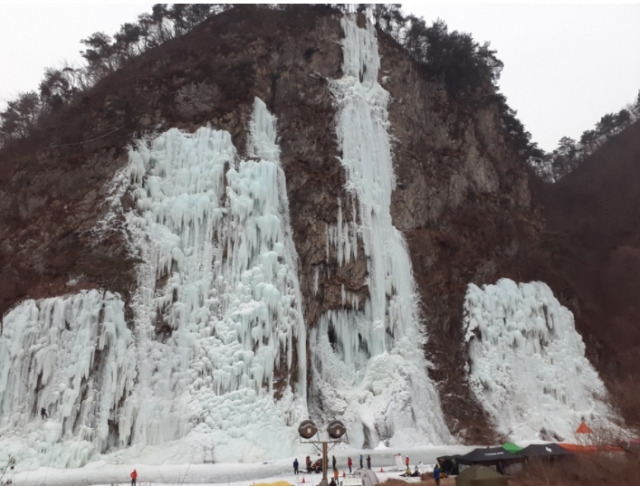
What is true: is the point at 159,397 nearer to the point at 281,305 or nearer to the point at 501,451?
the point at 281,305

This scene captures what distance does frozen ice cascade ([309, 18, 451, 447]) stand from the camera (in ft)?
81.2

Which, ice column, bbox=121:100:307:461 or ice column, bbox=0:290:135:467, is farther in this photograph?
ice column, bbox=121:100:307:461

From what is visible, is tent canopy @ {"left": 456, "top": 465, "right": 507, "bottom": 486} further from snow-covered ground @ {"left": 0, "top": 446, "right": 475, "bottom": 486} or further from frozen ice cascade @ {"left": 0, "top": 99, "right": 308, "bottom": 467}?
frozen ice cascade @ {"left": 0, "top": 99, "right": 308, "bottom": 467}

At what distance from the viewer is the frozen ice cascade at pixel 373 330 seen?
24750mm

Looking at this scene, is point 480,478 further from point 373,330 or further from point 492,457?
point 373,330

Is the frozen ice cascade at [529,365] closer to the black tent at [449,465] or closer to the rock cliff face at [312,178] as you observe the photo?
the rock cliff face at [312,178]

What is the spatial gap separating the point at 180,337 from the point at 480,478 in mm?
15498

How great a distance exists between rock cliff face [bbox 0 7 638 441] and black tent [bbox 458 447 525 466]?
8.61 m

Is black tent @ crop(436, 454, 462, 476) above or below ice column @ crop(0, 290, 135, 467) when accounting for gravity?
below

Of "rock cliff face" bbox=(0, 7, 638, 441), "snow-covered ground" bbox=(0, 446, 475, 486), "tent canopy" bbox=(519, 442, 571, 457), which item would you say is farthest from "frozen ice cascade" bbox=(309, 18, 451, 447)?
"tent canopy" bbox=(519, 442, 571, 457)

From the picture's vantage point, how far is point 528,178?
38.7 meters

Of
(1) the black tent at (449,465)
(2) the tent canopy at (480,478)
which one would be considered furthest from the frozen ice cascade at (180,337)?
(2) the tent canopy at (480,478)

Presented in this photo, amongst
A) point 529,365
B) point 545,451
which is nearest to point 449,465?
point 545,451

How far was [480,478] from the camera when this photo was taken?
9.03 meters
